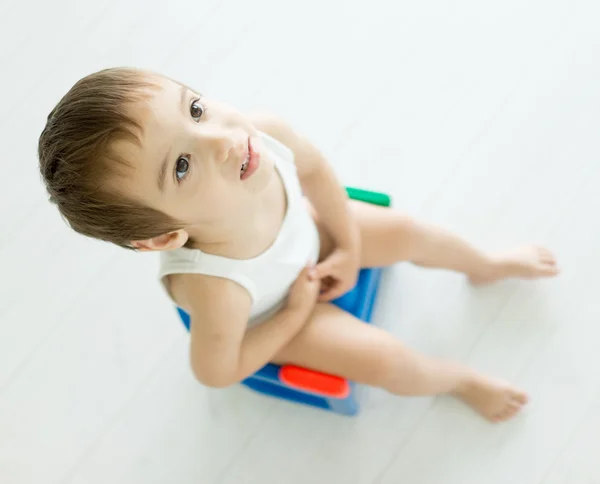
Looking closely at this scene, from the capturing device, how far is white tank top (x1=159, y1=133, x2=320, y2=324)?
74cm

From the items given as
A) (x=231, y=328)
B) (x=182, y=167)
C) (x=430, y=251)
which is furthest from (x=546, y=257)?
(x=182, y=167)

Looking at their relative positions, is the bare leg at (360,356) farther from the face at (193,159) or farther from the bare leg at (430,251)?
the face at (193,159)

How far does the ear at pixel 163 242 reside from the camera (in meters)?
0.65

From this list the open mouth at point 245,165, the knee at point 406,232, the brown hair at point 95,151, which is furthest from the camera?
the knee at point 406,232

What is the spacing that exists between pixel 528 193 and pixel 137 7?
850 millimetres

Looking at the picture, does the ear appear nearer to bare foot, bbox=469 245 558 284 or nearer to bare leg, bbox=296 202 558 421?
bare leg, bbox=296 202 558 421

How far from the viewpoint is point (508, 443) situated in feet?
3.05

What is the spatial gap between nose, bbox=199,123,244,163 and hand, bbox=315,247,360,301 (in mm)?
266

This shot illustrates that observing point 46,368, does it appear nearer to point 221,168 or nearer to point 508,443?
point 221,168

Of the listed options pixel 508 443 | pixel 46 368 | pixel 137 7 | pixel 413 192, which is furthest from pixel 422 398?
pixel 137 7

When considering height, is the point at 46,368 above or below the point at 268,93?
below

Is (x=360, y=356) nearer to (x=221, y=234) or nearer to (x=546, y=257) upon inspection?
(x=221, y=234)

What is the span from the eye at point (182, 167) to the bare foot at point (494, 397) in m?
0.54

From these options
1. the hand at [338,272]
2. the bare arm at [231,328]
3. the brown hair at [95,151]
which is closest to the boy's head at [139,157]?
the brown hair at [95,151]
